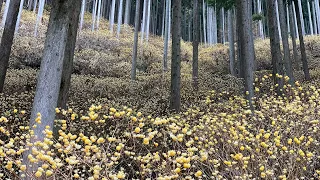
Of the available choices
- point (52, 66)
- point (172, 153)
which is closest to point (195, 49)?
point (52, 66)

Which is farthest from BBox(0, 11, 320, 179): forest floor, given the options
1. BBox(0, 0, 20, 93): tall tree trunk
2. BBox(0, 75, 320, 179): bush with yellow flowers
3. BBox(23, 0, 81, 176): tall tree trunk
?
BBox(0, 0, 20, 93): tall tree trunk

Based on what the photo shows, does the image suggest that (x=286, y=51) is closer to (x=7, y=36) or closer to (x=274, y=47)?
(x=274, y=47)

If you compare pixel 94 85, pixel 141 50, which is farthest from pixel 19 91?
pixel 141 50

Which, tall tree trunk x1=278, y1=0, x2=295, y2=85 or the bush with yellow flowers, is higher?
tall tree trunk x1=278, y1=0, x2=295, y2=85

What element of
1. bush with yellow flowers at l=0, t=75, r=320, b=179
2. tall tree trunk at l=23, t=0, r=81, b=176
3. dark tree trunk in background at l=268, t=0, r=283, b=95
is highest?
dark tree trunk in background at l=268, t=0, r=283, b=95

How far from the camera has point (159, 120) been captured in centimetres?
302

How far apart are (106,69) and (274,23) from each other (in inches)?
441

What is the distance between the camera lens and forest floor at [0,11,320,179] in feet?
8.80

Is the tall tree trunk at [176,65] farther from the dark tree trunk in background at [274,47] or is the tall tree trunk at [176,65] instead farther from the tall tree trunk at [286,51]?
the tall tree trunk at [286,51]

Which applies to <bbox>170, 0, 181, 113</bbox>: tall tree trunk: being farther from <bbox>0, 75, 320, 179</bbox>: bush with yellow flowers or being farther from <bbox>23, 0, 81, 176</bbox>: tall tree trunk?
<bbox>23, 0, 81, 176</bbox>: tall tree trunk

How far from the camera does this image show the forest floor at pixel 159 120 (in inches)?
106

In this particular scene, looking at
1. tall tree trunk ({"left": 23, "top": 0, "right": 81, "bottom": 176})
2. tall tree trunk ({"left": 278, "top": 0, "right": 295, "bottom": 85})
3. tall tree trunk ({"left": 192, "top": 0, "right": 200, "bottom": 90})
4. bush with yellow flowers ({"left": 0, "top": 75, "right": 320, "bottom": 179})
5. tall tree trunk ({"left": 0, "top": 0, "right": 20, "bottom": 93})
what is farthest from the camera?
tall tree trunk ({"left": 192, "top": 0, "right": 200, "bottom": 90})

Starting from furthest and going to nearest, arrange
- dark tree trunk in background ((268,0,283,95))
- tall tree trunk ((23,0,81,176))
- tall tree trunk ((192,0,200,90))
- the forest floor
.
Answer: tall tree trunk ((192,0,200,90)), dark tree trunk in background ((268,0,283,95)), tall tree trunk ((23,0,81,176)), the forest floor

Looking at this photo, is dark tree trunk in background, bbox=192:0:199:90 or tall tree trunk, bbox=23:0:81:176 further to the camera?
dark tree trunk in background, bbox=192:0:199:90
